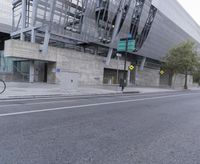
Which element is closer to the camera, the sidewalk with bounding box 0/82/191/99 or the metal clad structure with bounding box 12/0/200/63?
the sidewalk with bounding box 0/82/191/99

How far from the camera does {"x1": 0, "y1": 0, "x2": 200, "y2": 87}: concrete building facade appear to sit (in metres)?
24.7

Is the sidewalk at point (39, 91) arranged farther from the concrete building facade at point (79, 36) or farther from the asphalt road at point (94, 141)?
the asphalt road at point (94, 141)

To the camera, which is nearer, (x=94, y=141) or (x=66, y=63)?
(x=94, y=141)

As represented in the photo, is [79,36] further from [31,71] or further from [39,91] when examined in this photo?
[39,91]

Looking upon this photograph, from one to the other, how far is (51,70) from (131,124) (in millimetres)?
22815

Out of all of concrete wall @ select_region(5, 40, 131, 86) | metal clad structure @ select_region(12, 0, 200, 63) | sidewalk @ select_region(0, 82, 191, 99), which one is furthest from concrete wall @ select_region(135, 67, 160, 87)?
sidewalk @ select_region(0, 82, 191, 99)

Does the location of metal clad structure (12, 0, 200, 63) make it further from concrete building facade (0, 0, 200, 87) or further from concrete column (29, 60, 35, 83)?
concrete column (29, 60, 35, 83)

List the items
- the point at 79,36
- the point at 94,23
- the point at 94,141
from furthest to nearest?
the point at 94,23
the point at 79,36
the point at 94,141

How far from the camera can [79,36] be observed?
30.1 metres

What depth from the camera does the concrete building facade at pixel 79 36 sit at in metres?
24.7

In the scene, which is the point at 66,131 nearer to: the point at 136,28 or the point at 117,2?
the point at 117,2

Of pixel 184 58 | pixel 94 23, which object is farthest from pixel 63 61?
pixel 184 58

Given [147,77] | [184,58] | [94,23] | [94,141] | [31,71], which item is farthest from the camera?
[147,77]

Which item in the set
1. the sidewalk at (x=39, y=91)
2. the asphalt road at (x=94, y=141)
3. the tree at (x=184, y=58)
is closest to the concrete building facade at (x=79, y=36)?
the sidewalk at (x=39, y=91)
